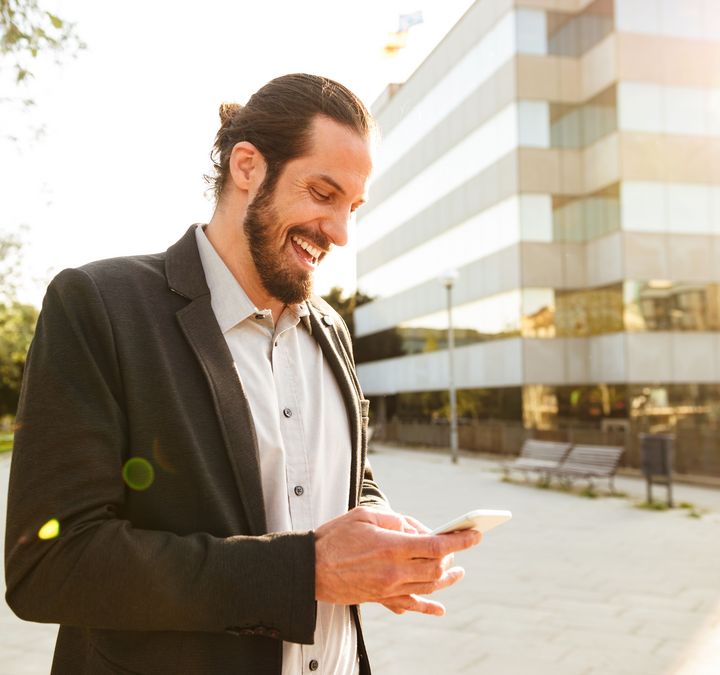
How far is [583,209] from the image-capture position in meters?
26.8

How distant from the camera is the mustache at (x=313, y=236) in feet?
6.25

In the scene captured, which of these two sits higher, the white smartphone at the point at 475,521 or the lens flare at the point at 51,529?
the lens flare at the point at 51,529

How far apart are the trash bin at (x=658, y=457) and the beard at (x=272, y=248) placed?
12.1 metres

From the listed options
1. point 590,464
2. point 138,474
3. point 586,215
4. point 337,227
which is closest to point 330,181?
point 337,227

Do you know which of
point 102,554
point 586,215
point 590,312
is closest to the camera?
point 102,554

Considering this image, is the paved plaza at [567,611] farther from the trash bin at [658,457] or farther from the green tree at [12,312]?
the green tree at [12,312]

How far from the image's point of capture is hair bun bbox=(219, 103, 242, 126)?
85.5 inches

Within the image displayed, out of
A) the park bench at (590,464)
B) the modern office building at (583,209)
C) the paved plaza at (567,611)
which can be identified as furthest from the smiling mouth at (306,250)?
the modern office building at (583,209)

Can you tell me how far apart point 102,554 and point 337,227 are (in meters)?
0.94

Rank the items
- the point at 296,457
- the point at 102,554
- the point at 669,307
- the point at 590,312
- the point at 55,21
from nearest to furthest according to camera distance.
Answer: the point at 102,554 < the point at 296,457 < the point at 55,21 < the point at 669,307 < the point at 590,312

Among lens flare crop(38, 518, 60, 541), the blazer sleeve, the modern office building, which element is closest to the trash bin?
the modern office building

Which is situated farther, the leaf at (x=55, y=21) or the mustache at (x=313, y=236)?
the leaf at (x=55, y=21)

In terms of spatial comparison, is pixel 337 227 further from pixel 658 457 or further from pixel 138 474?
pixel 658 457

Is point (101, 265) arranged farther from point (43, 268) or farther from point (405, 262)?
point (405, 262)
